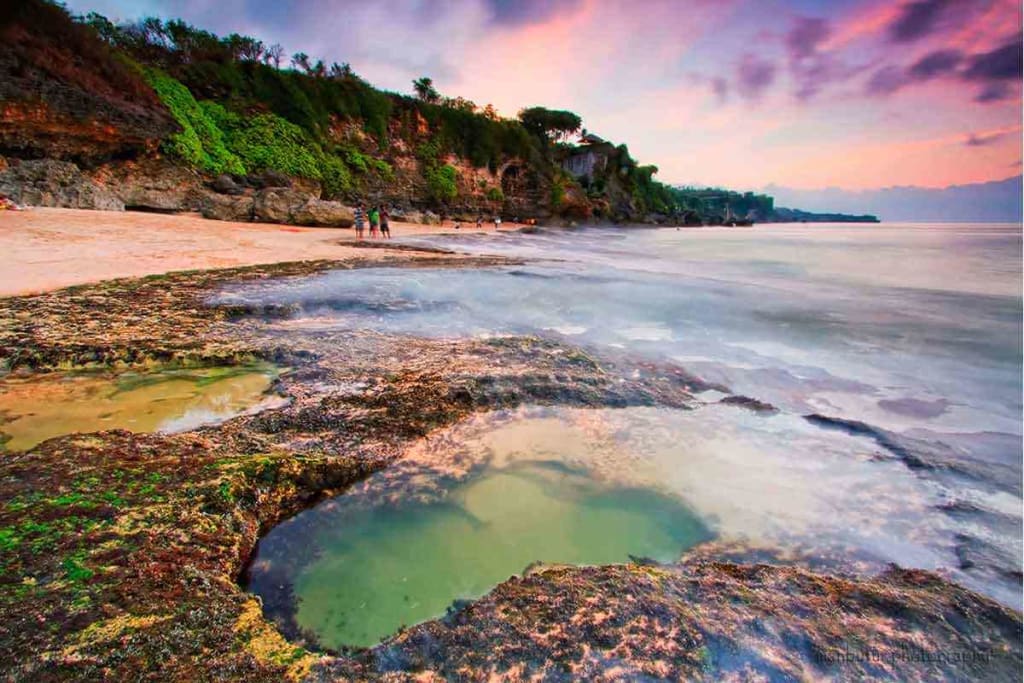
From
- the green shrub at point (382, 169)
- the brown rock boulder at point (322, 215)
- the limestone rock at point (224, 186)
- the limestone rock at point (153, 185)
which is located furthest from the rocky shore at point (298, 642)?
the green shrub at point (382, 169)

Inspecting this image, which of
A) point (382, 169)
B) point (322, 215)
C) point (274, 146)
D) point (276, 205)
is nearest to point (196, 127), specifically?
point (274, 146)

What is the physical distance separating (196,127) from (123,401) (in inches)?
997

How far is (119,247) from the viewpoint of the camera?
827 centimetres

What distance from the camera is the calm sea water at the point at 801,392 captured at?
2.15 meters

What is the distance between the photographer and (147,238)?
384 inches

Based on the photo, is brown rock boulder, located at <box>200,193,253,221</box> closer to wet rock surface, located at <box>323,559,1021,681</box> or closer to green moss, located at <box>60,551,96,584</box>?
green moss, located at <box>60,551,96,584</box>

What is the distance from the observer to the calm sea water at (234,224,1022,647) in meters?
2.15

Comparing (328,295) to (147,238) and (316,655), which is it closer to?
(316,655)

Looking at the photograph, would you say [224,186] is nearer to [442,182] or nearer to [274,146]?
[274,146]

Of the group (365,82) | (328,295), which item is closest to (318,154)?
(365,82)

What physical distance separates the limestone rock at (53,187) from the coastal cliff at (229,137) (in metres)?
0.04

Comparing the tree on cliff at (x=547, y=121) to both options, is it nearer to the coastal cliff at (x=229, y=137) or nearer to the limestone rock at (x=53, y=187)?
the coastal cliff at (x=229, y=137)

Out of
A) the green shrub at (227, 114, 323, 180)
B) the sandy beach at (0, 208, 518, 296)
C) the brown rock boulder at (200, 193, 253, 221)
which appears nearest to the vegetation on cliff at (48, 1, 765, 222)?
the green shrub at (227, 114, 323, 180)

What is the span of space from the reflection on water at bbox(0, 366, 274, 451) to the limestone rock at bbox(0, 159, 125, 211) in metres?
13.9
